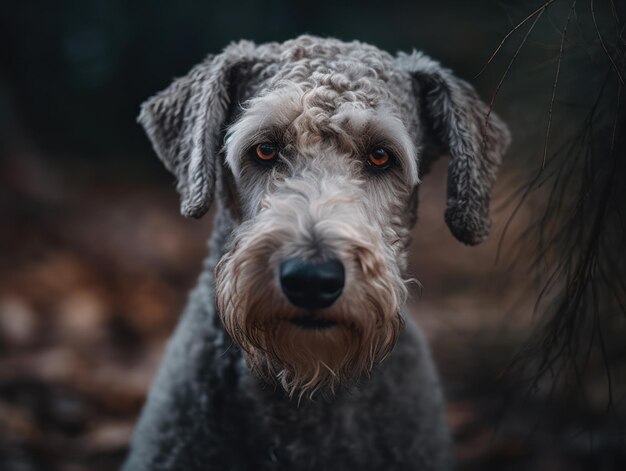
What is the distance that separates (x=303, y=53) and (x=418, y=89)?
1.92 feet

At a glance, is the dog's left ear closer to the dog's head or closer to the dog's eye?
the dog's head

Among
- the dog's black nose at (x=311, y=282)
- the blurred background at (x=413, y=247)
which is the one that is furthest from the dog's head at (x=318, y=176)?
the blurred background at (x=413, y=247)

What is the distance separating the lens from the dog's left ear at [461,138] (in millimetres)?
3100

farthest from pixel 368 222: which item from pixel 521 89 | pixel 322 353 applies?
pixel 521 89

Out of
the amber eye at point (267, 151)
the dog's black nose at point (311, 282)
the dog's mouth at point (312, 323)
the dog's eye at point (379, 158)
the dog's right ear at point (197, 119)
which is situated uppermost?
the dog's right ear at point (197, 119)

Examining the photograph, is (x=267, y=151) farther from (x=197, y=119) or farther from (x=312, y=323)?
(x=312, y=323)

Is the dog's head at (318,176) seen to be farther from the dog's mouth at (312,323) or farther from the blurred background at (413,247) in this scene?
the blurred background at (413,247)

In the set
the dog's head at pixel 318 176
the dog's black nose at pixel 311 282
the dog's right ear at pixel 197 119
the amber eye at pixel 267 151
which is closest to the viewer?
the dog's black nose at pixel 311 282

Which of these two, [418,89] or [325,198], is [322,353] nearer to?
[325,198]

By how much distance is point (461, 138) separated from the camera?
310 centimetres

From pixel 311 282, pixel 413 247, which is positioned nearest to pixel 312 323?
pixel 311 282

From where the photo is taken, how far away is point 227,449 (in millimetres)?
3031

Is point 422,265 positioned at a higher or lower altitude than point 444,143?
higher

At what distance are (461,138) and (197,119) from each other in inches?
44.1
